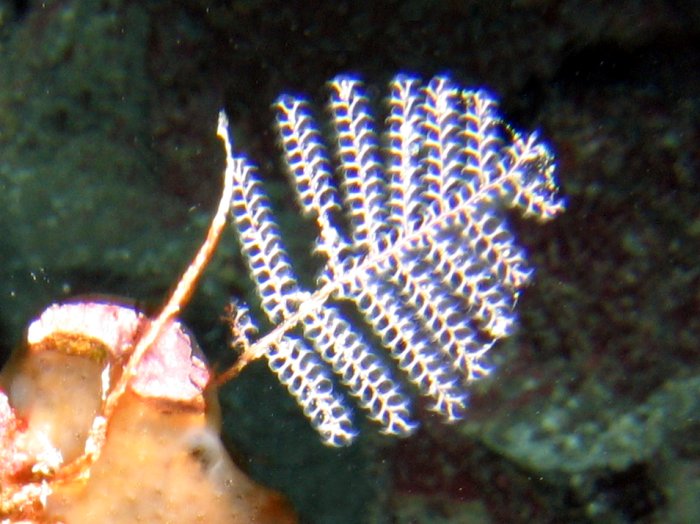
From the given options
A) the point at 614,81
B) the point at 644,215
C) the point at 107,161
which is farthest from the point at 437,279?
the point at 107,161

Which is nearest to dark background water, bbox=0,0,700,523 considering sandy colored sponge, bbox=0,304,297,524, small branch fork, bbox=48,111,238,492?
sandy colored sponge, bbox=0,304,297,524

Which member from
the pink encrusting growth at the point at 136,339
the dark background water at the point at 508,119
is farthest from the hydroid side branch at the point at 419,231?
the dark background water at the point at 508,119

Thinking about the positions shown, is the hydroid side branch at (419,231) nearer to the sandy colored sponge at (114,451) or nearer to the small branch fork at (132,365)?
the small branch fork at (132,365)

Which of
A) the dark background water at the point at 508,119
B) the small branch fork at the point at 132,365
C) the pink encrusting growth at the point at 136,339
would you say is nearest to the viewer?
the small branch fork at the point at 132,365

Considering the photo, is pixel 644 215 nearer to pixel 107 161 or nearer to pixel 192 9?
pixel 192 9

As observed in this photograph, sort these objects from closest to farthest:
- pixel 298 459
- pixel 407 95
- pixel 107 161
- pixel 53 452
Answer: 1. pixel 53 452
2. pixel 407 95
3. pixel 107 161
4. pixel 298 459

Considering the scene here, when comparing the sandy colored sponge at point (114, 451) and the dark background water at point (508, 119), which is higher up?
the dark background water at point (508, 119)

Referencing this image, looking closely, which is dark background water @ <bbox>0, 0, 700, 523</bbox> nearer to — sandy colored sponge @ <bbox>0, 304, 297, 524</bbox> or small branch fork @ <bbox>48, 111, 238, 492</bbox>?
sandy colored sponge @ <bbox>0, 304, 297, 524</bbox>

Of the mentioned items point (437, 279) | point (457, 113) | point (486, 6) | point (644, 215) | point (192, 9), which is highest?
point (192, 9)

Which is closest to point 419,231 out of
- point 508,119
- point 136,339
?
point 508,119

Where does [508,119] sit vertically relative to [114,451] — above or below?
above

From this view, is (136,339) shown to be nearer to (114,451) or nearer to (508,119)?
(114,451)
